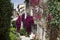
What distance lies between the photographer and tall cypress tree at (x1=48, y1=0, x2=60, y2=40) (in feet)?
46.1

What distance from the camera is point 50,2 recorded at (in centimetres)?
1469

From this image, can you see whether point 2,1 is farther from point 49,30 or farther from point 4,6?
point 49,30

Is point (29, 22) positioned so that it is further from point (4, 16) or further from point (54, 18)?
point (4, 16)

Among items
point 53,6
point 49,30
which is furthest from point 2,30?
point 49,30

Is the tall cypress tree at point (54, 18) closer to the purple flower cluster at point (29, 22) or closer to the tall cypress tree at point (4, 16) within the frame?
the tall cypress tree at point (4, 16)

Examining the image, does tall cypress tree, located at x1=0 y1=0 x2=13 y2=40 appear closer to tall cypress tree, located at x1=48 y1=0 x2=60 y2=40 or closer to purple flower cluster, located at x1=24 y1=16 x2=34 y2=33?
tall cypress tree, located at x1=48 y1=0 x2=60 y2=40

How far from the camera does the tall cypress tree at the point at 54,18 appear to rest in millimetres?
14041

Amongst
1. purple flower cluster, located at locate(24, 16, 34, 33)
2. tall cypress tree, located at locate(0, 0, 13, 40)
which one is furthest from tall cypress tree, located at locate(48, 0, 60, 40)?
purple flower cluster, located at locate(24, 16, 34, 33)

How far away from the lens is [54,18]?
46.6 ft

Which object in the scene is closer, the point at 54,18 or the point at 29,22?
the point at 54,18

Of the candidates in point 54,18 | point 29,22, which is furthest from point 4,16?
point 29,22

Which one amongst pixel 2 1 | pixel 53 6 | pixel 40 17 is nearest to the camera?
pixel 2 1

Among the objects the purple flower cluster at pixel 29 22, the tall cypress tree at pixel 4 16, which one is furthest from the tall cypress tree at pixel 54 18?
the purple flower cluster at pixel 29 22

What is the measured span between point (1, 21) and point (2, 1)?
764 millimetres
